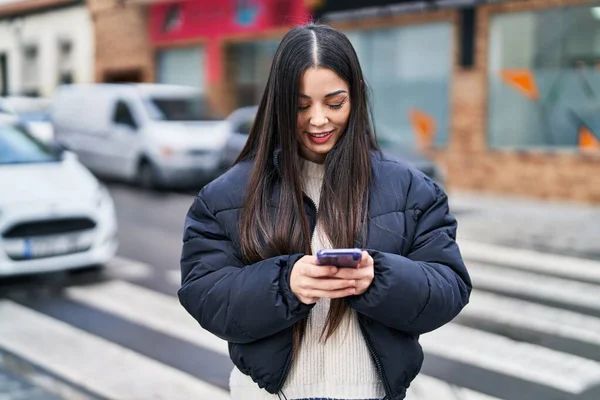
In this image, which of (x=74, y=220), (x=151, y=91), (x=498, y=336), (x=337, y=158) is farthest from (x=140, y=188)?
(x=337, y=158)

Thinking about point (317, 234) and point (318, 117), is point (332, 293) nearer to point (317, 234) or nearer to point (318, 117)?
point (317, 234)

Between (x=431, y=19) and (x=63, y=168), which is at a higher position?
(x=431, y=19)

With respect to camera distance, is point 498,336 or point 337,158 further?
point 498,336

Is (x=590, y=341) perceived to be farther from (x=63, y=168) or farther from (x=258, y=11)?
(x=258, y=11)

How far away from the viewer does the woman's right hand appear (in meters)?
1.73

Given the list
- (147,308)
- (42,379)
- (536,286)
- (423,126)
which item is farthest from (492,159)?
(42,379)

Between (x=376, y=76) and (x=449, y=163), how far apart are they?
108 inches

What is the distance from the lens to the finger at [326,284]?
5.69 feet

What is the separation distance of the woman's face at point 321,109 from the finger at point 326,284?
38 cm

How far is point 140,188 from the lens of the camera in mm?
14445

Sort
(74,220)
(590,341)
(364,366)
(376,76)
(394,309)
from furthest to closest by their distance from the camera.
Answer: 1. (376,76)
2. (74,220)
3. (590,341)
4. (364,366)
5. (394,309)

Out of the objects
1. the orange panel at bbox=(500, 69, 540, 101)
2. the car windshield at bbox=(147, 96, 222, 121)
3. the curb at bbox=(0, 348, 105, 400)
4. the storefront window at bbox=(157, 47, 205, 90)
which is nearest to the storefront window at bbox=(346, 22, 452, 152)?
the orange panel at bbox=(500, 69, 540, 101)

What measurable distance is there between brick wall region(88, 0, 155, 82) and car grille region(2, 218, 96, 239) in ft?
55.8

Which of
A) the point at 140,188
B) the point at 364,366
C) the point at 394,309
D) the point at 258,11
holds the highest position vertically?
the point at 258,11
